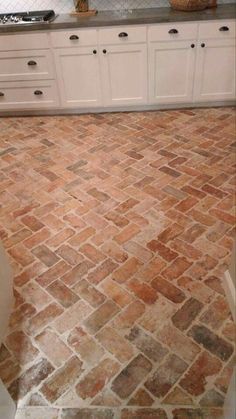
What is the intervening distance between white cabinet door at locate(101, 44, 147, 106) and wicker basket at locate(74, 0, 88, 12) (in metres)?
0.54

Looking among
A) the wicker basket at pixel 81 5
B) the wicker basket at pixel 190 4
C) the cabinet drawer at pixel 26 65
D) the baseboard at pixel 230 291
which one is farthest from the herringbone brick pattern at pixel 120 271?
the wicker basket at pixel 81 5

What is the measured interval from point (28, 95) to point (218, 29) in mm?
2003

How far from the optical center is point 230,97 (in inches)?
131

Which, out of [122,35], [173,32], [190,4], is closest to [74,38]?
[122,35]

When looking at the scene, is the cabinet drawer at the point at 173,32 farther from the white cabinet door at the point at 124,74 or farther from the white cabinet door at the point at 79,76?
the white cabinet door at the point at 79,76

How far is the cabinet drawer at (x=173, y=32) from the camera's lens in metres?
2.98

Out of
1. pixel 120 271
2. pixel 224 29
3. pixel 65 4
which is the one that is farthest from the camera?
pixel 65 4

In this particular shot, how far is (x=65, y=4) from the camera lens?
3.45m

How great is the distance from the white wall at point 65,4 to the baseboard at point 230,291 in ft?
10.1

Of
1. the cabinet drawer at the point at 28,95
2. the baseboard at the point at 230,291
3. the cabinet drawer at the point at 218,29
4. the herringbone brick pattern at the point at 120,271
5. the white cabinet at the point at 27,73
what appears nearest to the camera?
the herringbone brick pattern at the point at 120,271

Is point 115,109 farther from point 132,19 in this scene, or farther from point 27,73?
point 27,73

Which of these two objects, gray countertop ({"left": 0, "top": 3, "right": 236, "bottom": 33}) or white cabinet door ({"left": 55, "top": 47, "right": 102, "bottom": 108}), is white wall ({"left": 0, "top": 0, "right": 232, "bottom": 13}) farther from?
white cabinet door ({"left": 55, "top": 47, "right": 102, "bottom": 108})

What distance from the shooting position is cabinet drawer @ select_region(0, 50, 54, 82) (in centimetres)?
322

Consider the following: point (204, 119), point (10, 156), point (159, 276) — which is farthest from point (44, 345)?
point (204, 119)
